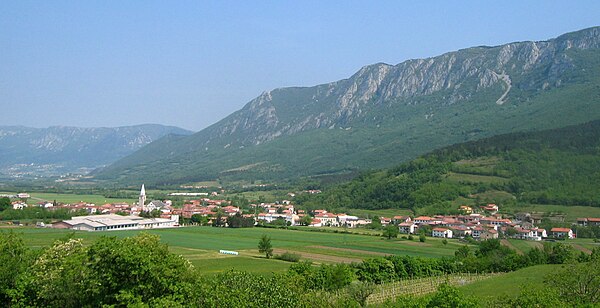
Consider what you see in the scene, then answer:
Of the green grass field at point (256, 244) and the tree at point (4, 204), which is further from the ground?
the tree at point (4, 204)

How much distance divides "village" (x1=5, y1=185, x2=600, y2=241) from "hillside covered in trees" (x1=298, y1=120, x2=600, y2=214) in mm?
9143

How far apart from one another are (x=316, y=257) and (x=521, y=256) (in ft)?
67.8

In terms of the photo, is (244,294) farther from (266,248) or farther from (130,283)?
(266,248)

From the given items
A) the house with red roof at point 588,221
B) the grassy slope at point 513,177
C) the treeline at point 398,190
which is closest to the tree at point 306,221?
the grassy slope at point 513,177

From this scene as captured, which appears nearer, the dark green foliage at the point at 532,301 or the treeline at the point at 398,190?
the dark green foliage at the point at 532,301

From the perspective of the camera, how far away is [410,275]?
174 feet

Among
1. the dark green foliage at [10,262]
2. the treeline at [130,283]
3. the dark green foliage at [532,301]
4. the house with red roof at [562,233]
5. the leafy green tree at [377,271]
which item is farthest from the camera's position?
the house with red roof at [562,233]

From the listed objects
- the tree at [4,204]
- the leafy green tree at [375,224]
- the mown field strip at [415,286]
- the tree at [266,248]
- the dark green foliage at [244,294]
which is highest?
the tree at [4,204]

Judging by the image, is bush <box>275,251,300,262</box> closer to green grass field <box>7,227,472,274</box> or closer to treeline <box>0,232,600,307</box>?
green grass field <box>7,227,472,274</box>

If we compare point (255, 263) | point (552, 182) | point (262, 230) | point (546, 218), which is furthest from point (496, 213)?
point (255, 263)

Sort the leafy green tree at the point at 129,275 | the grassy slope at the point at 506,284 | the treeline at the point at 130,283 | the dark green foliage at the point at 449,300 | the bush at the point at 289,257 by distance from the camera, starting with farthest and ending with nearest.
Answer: the bush at the point at 289,257, the grassy slope at the point at 506,284, the leafy green tree at the point at 129,275, the treeline at the point at 130,283, the dark green foliage at the point at 449,300

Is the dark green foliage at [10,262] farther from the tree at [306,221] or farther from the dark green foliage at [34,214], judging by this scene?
the tree at [306,221]

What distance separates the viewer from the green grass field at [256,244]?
180 feet

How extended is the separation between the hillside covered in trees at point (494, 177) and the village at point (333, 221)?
9.14 m
